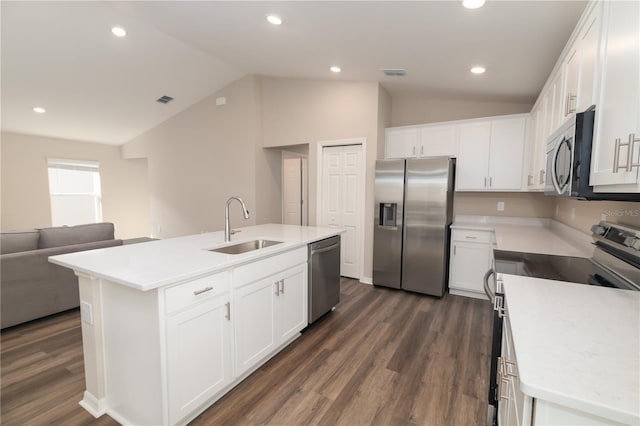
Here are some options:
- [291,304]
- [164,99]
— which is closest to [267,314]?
[291,304]

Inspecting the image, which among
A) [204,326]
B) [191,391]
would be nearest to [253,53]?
[204,326]

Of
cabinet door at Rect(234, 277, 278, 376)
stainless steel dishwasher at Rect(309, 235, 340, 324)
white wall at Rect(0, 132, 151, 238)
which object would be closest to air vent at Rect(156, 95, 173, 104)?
white wall at Rect(0, 132, 151, 238)

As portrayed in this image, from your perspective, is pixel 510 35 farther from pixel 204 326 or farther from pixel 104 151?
pixel 104 151

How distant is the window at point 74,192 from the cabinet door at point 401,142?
6.65 m

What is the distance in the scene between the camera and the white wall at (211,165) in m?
5.03

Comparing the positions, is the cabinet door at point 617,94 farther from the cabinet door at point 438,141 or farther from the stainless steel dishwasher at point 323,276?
the cabinet door at point 438,141

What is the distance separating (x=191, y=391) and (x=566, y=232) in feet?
11.5

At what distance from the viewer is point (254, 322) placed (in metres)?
2.13

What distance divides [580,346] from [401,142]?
3.66m

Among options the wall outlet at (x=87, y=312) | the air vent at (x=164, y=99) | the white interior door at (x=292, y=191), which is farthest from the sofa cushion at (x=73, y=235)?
the white interior door at (x=292, y=191)

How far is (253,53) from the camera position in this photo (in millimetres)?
3691

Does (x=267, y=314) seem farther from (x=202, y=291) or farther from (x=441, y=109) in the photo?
(x=441, y=109)

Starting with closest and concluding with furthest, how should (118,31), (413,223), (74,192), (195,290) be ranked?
(195,290) → (118,31) → (413,223) → (74,192)

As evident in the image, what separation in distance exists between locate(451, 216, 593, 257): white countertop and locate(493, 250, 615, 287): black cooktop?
0.66 ft
